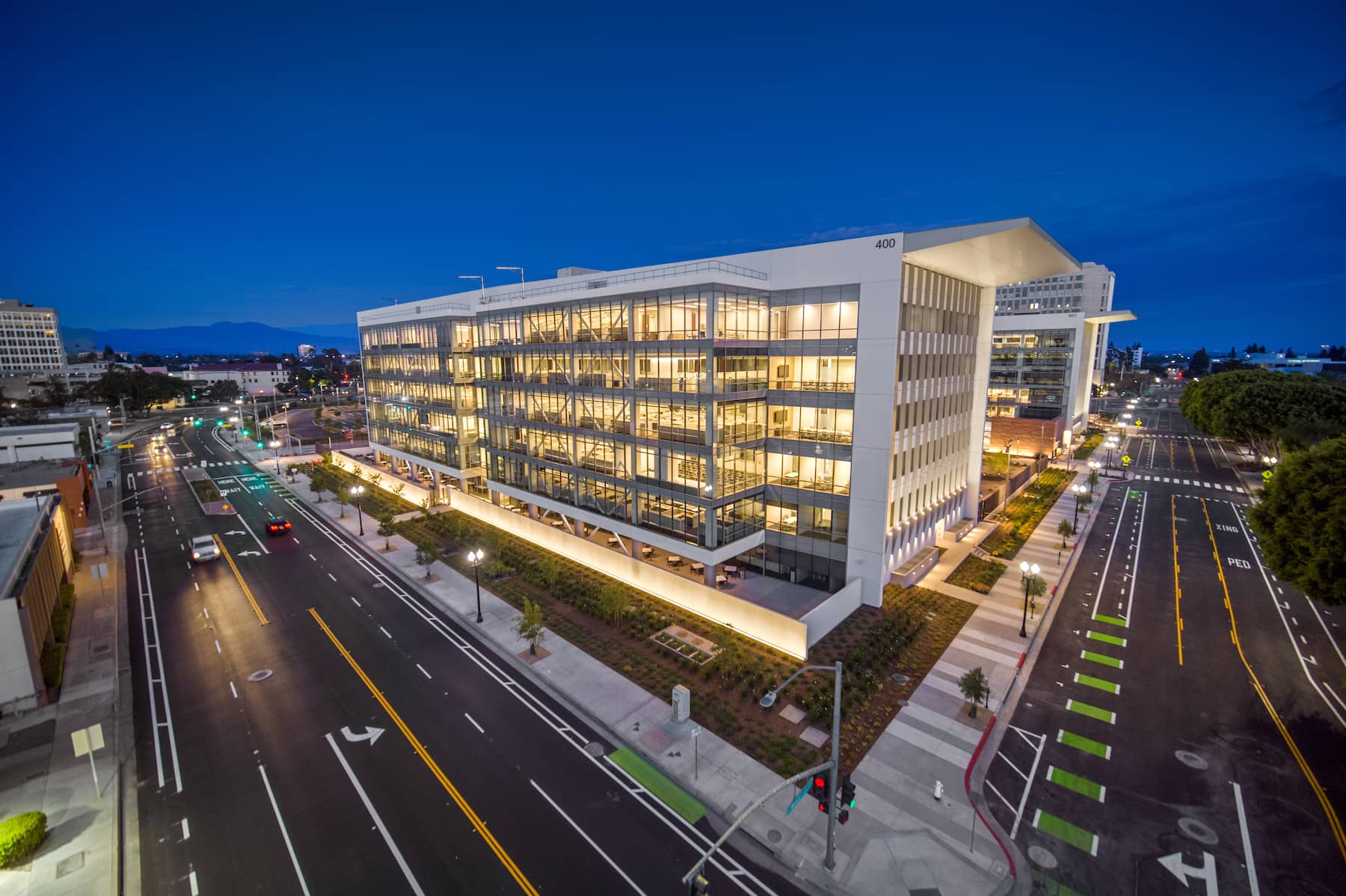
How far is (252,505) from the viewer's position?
56.6 meters

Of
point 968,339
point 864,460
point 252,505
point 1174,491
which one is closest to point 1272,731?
point 864,460

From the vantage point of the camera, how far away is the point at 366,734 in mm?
22609

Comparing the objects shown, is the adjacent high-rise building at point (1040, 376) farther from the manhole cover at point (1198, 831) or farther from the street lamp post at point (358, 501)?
the street lamp post at point (358, 501)

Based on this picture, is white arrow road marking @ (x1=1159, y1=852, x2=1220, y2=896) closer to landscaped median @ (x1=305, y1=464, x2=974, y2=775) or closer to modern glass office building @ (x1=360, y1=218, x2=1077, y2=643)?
landscaped median @ (x1=305, y1=464, x2=974, y2=775)

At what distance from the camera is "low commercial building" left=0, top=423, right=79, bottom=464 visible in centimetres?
5519

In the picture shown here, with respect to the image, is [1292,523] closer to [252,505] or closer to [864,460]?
[864,460]

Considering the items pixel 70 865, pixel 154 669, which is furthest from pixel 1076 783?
pixel 154 669

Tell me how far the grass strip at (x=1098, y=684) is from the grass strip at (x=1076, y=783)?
23.6ft

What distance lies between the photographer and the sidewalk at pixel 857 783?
16.3 m

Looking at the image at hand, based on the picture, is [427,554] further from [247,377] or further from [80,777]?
[247,377]

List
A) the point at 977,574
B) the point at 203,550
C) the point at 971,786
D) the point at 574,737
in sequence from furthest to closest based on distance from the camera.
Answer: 1. the point at 203,550
2. the point at 977,574
3. the point at 574,737
4. the point at 971,786

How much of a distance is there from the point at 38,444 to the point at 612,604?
66.5 metres

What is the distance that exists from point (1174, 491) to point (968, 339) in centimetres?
3957

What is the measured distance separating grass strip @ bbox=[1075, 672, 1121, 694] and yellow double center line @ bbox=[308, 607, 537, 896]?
25.4m
